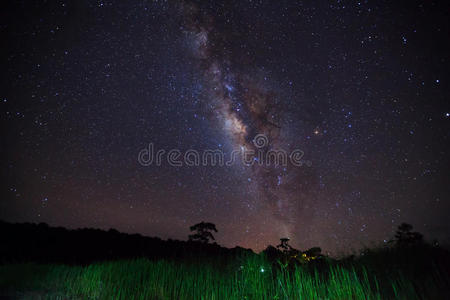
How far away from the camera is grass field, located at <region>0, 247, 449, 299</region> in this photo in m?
2.34

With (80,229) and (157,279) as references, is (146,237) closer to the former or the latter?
(80,229)

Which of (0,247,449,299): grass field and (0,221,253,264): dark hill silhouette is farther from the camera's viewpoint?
(0,221,253,264): dark hill silhouette

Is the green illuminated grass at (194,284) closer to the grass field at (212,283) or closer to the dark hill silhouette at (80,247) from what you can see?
the grass field at (212,283)

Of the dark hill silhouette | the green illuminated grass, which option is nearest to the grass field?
the green illuminated grass

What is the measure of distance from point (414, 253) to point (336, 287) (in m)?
1.78

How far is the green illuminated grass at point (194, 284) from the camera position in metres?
2.39

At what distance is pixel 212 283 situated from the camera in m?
3.10

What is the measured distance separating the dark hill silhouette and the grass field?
124cm

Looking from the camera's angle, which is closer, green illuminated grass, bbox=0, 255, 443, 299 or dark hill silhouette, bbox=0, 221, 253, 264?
green illuminated grass, bbox=0, 255, 443, 299

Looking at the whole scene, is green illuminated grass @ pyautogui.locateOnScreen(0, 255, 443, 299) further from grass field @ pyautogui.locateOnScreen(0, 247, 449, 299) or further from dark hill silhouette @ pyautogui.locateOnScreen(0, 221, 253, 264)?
dark hill silhouette @ pyautogui.locateOnScreen(0, 221, 253, 264)

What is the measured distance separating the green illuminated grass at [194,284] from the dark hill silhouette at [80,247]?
1.20m

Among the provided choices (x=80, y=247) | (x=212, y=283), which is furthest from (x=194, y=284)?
(x=80, y=247)

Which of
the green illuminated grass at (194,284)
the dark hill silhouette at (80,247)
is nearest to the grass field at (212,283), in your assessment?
the green illuminated grass at (194,284)

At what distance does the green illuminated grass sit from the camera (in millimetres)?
2389
